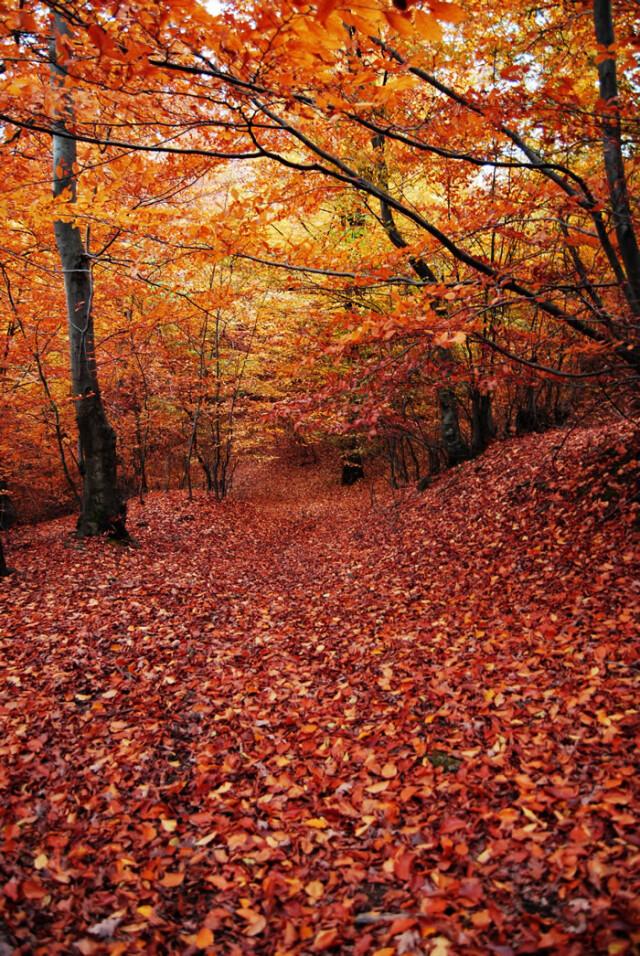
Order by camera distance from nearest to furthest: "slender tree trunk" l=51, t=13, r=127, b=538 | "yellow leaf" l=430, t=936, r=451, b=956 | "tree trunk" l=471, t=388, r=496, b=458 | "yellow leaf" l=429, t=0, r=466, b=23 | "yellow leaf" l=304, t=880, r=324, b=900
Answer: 1. "yellow leaf" l=429, t=0, r=466, b=23
2. "yellow leaf" l=430, t=936, r=451, b=956
3. "yellow leaf" l=304, t=880, r=324, b=900
4. "slender tree trunk" l=51, t=13, r=127, b=538
5. "tree trunk" l=471, t=388, r=496, b=458

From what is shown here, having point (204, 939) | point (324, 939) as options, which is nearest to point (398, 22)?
point (324, 939)

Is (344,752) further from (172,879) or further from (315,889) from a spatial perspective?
(172,879)

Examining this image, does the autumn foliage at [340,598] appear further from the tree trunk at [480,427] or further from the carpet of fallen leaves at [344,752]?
the tree trunk at [480,427]

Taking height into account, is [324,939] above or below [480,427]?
below

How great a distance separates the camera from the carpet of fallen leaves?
228cm

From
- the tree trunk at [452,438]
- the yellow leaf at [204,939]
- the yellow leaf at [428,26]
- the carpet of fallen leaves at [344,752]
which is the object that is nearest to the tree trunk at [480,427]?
the tree trunk at [452,438]

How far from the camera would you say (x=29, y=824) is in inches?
112

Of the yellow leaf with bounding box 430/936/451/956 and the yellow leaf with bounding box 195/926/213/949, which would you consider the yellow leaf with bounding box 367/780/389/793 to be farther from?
the yellow leaf with bounding box 195/926/213/949

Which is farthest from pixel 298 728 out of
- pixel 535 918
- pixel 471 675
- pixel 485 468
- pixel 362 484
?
pixel 362 484

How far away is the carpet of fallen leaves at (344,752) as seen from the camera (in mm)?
2283

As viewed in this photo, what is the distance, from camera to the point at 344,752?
3.54 meters

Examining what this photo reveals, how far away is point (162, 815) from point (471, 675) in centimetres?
249

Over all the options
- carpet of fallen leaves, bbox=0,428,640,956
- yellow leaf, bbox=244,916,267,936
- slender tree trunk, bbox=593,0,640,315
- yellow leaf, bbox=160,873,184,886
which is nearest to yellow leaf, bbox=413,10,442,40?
slender tree trunk, bbox=593,0,640,315

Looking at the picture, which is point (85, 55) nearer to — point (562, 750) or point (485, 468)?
point (562, 750)
